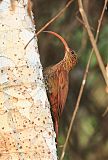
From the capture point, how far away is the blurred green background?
351 centimetres

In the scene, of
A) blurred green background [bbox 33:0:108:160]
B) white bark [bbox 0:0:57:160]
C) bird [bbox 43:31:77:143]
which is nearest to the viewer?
white bark [bbox 0:0:57:160]

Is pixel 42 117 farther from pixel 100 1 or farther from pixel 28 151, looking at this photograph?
pixel 100 1

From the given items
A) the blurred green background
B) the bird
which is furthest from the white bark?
the blurred green background

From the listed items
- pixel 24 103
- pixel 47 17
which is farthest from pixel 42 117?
pixel 47 17

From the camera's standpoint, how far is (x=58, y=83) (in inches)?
84.5

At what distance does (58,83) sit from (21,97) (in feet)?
1.19

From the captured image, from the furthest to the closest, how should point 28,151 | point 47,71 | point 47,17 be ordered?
point 47,17 < point 47,71 < point 28,151

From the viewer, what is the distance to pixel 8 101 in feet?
5.89

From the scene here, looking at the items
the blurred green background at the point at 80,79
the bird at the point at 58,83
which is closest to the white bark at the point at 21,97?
the bird at the point at 58,83

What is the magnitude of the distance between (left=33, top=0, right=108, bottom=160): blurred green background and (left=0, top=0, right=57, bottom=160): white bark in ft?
5.12

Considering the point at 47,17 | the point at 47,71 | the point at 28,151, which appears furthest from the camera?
the point at 47,17

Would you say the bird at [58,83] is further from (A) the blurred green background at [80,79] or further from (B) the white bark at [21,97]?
(A) the blurred green background at [80,79]

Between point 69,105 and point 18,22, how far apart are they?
6.03 ft

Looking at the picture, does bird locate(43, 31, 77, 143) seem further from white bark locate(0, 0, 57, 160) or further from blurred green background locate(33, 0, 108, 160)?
blurred green background locate(33, 0, 108, 160)
